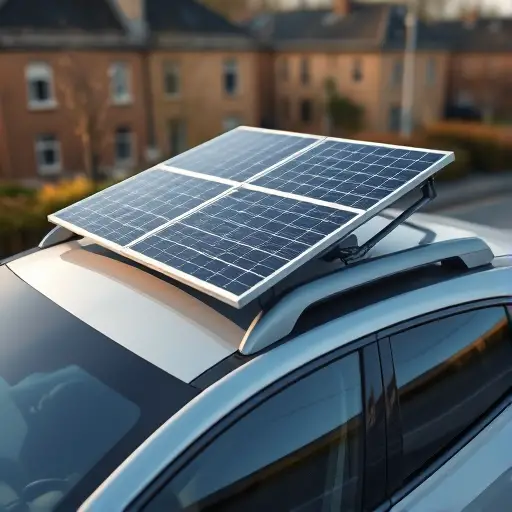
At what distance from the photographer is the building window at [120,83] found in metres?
26.9

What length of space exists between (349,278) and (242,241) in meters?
0.37

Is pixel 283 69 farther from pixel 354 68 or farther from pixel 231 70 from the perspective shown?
pixel 231 70

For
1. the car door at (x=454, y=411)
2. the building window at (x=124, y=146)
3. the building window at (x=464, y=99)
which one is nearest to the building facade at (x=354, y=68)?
the building window at (x=464, y=99)

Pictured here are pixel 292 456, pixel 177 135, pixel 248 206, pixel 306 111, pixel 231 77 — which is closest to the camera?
pixel 292 456

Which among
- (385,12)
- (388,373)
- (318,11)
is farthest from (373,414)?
(318,11)

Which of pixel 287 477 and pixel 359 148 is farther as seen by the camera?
pixel 359 148

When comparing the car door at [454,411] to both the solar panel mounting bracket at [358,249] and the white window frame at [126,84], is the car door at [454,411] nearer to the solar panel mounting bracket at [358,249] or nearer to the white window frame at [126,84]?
the solar panel mounting bracket at [358,249]

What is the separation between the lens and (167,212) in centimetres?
243

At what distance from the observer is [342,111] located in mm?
37188

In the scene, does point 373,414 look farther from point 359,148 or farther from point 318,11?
point 318,11

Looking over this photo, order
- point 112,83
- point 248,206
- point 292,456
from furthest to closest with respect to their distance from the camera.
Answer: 1. point 112,83
2. point 248,206
3. point 292,456

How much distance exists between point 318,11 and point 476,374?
1756 inches

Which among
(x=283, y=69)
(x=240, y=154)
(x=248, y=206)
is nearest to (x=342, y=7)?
(x=283, y=69)

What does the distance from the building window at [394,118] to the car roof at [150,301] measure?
36.9 metres
